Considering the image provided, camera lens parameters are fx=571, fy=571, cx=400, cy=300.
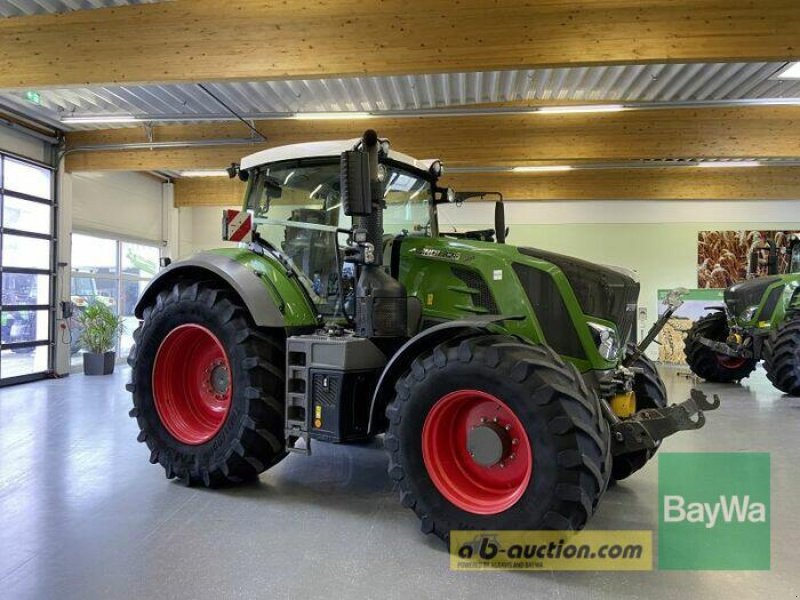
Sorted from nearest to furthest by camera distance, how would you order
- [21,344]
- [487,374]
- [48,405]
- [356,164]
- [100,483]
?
1. [487,374]
2. [356,164]
3. [100,483]
4. [48,405]
5. [21,344]

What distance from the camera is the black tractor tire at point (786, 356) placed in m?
8.01

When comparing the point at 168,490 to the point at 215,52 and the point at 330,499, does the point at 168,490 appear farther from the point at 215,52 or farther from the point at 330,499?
the point at 215,52

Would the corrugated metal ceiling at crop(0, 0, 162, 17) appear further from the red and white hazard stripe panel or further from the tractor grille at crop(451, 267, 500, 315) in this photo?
the tractor grille at crop(451, 267, 500, 315)

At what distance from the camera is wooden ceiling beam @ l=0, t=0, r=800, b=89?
5.62 metres

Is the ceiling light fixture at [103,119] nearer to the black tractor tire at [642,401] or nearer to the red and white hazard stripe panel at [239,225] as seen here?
the red and white hazard stripe panel at [239,225]

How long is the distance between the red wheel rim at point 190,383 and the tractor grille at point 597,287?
2.47 metres

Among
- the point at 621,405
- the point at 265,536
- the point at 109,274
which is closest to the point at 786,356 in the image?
the point at 621,405

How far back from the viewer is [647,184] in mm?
12828

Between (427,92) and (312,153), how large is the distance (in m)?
4.78

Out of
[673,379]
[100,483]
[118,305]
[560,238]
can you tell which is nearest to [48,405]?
[100,483]

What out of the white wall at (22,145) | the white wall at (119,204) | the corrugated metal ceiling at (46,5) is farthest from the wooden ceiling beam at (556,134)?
the corrugated metal ceiling at (46,5)

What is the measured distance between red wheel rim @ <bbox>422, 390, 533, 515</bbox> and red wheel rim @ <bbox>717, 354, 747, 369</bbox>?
8.37 meters

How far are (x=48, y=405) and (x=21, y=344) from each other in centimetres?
269

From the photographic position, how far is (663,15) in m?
5.61
